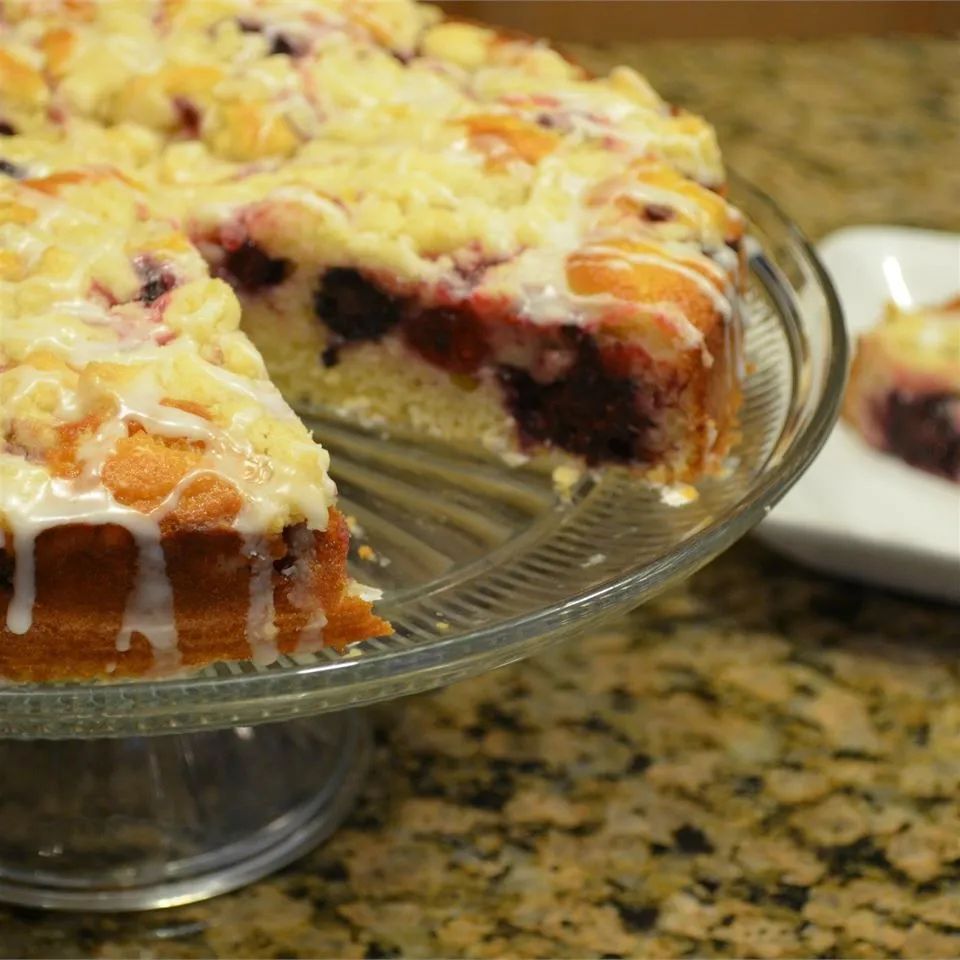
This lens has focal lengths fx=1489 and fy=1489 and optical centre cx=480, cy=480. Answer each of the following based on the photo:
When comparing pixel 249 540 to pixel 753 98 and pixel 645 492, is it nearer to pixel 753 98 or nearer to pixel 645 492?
pixel 645 492

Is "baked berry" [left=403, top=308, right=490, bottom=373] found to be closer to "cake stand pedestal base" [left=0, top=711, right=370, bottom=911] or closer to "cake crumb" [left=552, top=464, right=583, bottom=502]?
"cake crumb" [left=552, top=464, right=583, bottom=502]

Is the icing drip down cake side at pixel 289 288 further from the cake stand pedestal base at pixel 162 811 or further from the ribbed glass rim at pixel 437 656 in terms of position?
the cake stand pedestal base at pixel 162 811

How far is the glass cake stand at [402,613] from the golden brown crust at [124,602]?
0.03 m

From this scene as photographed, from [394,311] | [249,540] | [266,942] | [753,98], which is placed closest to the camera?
[249,540]

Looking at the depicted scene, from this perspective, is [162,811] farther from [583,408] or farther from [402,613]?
[583,408]

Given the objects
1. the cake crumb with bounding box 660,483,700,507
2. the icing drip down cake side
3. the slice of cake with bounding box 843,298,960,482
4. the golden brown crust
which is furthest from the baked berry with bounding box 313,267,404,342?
the slice of cake with bounding box 843,298,960,482

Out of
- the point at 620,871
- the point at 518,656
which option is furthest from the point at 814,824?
the point at 518,656

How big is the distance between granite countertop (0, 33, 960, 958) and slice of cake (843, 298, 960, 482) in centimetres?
18

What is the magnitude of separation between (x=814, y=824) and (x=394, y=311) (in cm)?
62

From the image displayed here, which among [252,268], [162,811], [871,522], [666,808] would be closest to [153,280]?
[252,268]

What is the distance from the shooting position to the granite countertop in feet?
3.97

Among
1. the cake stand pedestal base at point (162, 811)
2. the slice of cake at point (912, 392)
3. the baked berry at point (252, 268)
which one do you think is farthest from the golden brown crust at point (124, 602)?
the slice of cake at point (912, 392)

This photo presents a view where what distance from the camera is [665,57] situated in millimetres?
2805

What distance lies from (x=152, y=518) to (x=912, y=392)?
96 cm
